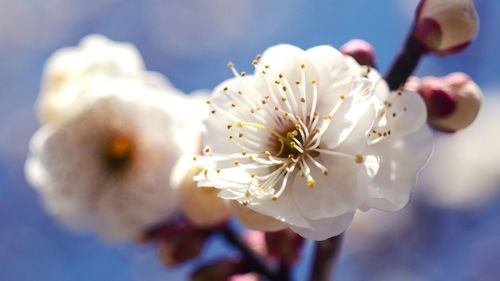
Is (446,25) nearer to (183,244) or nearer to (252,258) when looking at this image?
(252,258)

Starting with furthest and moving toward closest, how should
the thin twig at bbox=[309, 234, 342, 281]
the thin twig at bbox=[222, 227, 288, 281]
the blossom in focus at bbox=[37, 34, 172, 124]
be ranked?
1. the blossom in focus at bbox=[37, 34, 172, 124]
2. the thin twig at bbox=[222, 227, 288, 281]
3. the thin twig at bbox=[309, 234, 342, 281]

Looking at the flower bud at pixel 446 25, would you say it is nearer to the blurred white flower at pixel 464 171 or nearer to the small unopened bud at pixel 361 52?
the small unopened bud at pixel 361 52

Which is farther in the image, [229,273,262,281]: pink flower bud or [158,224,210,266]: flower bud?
[158,224,210,266]: flower bud

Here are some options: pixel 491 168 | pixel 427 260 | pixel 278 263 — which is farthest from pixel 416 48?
pixel 491 168

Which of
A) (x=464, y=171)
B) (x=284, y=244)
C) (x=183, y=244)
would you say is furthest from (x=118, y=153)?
(x=464, y=171)

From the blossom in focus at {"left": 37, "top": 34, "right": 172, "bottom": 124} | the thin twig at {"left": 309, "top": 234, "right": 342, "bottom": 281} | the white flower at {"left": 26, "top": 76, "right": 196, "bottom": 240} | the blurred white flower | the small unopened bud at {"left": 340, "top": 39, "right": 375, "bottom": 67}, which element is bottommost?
the blurred white flower

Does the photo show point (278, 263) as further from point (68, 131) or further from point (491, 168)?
point (491, 168)

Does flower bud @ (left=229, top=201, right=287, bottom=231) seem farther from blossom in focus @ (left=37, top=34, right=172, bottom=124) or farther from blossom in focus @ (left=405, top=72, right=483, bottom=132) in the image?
blossom in focus @ (left=37, top=34, right=172, bottom=124)

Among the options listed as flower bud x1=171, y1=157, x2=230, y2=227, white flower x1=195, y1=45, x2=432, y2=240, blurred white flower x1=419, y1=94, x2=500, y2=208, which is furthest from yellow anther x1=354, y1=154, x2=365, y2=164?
blurred white flower x1=419, y1=94, x2=500, y2=208
